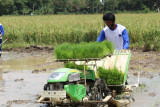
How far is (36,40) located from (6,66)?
20.9 feet

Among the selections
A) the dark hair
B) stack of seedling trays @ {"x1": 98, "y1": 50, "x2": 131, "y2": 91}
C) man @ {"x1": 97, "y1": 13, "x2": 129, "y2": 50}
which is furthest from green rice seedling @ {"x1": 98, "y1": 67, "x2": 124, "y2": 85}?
the dark hair

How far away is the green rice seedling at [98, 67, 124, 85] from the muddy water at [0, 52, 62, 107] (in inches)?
41.1

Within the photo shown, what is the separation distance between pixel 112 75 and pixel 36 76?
14.5 ft

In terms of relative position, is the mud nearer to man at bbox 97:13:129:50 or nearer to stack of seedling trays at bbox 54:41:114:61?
stack of seedling trays at bbox 54:41:114:61

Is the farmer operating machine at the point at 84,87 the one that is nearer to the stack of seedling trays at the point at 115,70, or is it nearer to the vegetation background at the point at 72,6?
the stack of seedling trays at the point at 115,70

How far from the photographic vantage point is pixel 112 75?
690 centimetres

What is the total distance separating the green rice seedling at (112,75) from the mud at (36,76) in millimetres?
740

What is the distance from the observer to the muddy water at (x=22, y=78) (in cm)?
781

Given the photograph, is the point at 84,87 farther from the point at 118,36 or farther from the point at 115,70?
the point at 118,36

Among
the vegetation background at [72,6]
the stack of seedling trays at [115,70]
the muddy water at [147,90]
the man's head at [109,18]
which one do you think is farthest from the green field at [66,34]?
the vegetation background at [72,6]

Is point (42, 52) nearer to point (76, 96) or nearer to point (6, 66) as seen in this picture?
point (6, 66)

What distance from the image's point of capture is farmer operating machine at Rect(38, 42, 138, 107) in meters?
5.88

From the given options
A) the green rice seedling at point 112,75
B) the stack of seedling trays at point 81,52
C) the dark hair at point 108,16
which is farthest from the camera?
the dark hair at point 108,16

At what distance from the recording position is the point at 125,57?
284 inches
